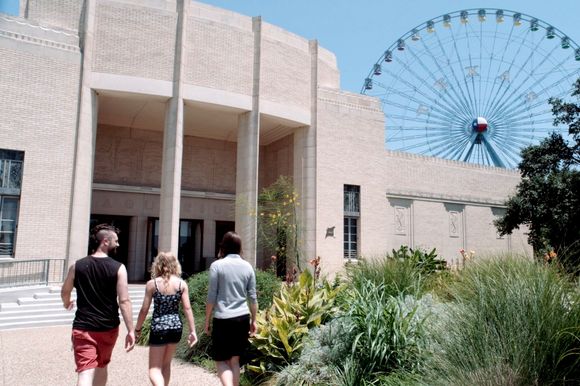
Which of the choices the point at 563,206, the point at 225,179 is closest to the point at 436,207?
the point at 563,206

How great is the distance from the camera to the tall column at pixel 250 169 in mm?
19031

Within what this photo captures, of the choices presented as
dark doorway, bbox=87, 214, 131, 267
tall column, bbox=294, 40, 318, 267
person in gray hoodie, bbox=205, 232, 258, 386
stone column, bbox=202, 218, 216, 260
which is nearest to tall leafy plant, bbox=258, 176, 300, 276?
tall column, bbox=294, 40, 318, 267

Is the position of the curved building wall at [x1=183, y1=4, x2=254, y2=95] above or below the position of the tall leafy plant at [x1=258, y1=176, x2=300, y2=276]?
above

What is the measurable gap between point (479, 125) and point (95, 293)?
34162mm

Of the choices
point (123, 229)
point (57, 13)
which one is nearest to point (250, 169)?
point (123, 229)

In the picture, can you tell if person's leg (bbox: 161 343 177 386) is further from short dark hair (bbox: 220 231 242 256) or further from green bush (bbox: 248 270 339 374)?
green bush (bbox: 248 270 339 374)

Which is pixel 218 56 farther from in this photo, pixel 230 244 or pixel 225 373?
pixel 225 373

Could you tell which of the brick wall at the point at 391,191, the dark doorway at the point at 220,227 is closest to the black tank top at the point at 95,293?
the brick wall at the point at 391,191

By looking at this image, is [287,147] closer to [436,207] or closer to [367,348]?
[436,207]

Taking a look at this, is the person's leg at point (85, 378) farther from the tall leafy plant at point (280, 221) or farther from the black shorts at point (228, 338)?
the tall leafy plant at point (280, 221)

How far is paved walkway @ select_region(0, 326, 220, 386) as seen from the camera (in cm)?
677

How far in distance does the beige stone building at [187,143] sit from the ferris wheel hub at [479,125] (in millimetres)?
7648

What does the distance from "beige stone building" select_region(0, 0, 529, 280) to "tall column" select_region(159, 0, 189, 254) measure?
0.06 meters

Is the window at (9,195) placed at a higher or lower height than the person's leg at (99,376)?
higher
